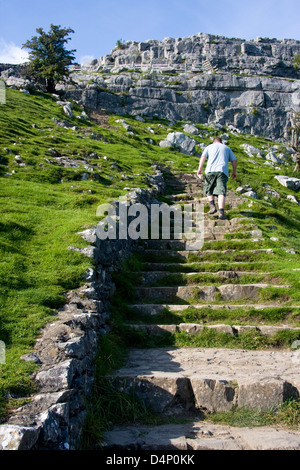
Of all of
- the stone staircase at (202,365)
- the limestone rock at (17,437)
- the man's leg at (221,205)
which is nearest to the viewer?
the limestone rock at (17,437)

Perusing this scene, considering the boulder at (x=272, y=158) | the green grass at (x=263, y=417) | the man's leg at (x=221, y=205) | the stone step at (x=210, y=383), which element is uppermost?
the boulder at (x=272, y=158)

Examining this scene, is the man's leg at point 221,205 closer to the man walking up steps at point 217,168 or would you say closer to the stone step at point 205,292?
the man walking up steps at point 217,168

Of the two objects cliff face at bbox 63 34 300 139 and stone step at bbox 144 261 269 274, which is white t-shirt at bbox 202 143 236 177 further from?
cliff face at bbox 63 34 300 139

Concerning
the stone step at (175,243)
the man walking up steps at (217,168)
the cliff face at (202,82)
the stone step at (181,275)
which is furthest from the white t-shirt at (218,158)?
the cliff face at (202,82)

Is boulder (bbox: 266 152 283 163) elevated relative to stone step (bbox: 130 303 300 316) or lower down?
elevated

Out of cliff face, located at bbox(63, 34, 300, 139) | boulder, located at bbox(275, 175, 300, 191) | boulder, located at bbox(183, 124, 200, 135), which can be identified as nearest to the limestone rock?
boulder, located at bbox(275, 175, 300, 191)

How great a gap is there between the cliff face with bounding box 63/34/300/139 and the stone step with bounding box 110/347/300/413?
40.1m

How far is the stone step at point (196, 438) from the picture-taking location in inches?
156

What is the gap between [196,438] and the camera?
4211 millimetres

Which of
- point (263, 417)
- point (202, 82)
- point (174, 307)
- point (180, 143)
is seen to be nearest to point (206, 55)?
point (202, 82)

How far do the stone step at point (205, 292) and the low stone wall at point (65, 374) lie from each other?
1318 millimetres

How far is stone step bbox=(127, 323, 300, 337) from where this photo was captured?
6.57 meters

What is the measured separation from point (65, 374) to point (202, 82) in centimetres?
5619

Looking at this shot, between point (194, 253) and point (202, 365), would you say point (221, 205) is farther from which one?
point (202, 365)
